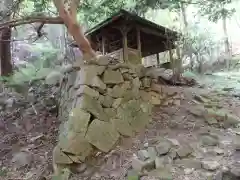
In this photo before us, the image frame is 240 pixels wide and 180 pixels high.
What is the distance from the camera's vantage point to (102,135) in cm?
591

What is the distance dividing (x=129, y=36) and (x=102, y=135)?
8.83m

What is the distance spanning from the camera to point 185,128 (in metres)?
6.61

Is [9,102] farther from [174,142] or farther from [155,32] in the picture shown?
[155,32]

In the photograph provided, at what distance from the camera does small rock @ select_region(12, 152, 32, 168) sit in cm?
604

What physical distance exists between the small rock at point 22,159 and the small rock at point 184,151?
3.29 meters

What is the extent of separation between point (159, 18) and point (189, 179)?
2250 cm

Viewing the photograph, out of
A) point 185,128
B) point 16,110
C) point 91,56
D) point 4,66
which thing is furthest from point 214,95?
point 4,66

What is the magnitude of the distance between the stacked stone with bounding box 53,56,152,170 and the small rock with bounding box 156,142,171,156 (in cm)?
89

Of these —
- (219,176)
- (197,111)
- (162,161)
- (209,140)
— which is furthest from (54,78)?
(219,176)

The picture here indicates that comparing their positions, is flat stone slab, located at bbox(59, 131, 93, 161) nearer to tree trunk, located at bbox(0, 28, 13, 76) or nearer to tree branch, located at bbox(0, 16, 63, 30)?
tree branch, located at bbox(0, 16, 63, 30)

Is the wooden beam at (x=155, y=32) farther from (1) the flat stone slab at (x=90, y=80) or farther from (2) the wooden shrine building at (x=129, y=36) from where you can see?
(1) the flat stone slab at (x=90, y=80)

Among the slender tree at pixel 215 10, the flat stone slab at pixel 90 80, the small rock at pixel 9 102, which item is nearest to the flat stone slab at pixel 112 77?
the flat stone slab at pixel 90 80

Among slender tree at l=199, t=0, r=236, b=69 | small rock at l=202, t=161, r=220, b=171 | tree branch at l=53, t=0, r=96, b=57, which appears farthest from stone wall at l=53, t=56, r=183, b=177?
slender tree at l=199, t=0, r=236, b=69

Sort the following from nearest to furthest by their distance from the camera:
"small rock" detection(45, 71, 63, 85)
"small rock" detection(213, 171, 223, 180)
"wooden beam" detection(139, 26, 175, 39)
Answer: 1. "small rock" detection(213, 171, 223, 180)
2. "small rock" detection(45, 71, 63, 85)
3. "wooden beam" detection(139, 26, 175, 39)
